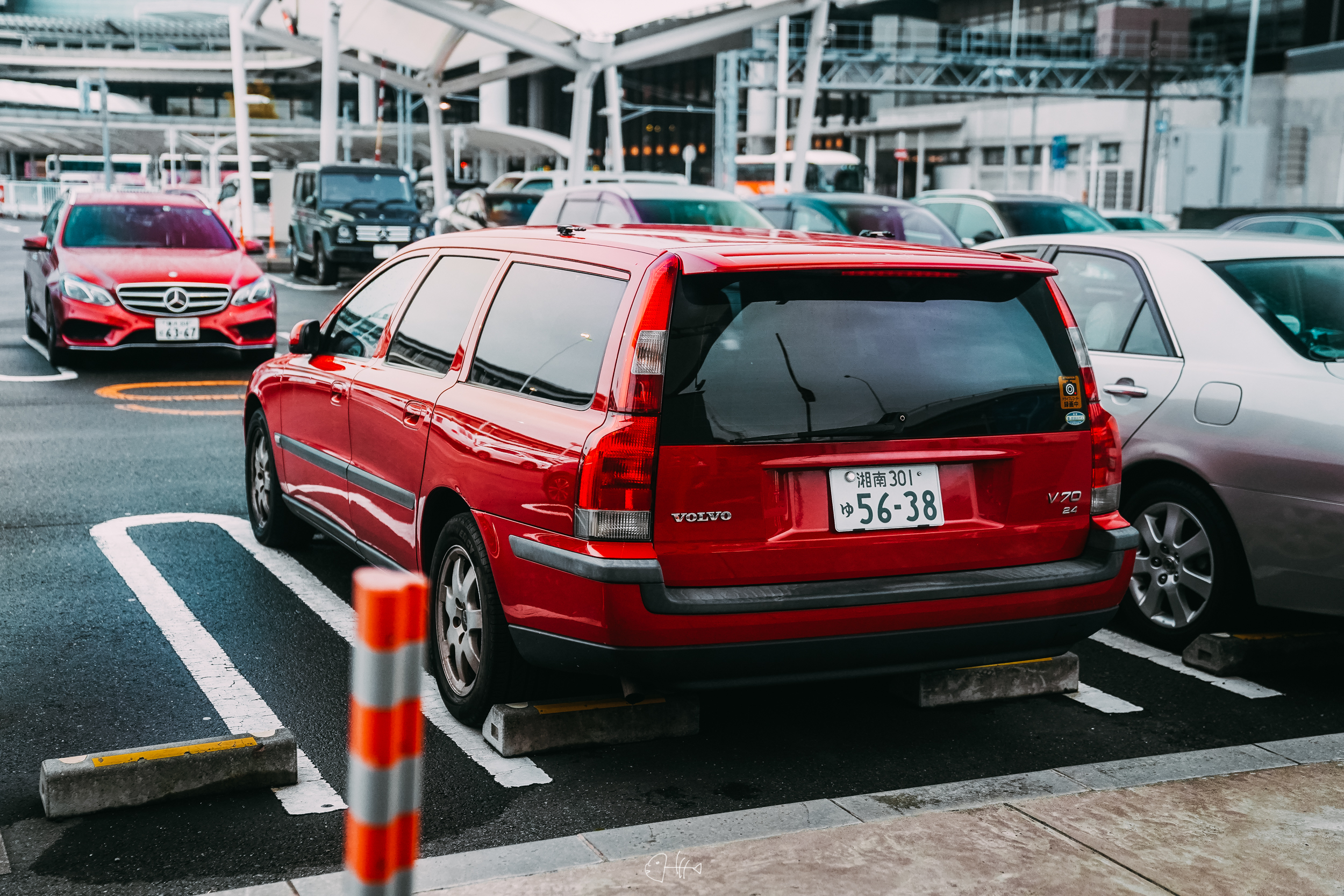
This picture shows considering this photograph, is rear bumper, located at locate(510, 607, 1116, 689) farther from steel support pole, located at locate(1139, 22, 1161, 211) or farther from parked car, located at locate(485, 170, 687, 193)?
steel support pole, located at locate(1139, 22, 1161, 211)

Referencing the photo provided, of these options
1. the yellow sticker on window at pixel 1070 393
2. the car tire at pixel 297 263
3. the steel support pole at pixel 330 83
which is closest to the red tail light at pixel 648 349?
the yellow sticker on window at pixel 1070 393

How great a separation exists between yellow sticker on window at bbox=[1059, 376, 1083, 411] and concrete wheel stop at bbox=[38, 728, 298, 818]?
245 cm

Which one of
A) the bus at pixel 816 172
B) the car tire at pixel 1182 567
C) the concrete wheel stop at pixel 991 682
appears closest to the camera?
the concrete wheel stop at pixel 991 682

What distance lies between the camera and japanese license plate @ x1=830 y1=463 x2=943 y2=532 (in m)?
3.91

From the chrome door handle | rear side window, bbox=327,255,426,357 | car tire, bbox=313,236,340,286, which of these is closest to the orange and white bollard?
rear side window, bbox=327,255,426,357

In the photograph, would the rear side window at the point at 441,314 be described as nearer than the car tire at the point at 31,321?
Yes

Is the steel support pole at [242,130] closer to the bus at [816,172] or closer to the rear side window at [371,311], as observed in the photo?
the bus at [816,172]

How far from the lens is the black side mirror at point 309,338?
5.99m

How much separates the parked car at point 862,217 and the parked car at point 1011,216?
792 millimetres

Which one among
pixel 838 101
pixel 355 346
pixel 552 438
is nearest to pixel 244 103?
pixel 355 346

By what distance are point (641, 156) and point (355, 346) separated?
80.4 m

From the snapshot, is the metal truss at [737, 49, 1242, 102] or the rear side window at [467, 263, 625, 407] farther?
the metal truss at [737, 49, 1242, 102]

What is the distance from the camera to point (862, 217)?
640 inches

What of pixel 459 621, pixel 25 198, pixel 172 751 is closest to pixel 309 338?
pixel 459 621
